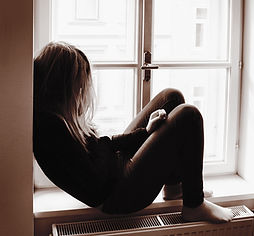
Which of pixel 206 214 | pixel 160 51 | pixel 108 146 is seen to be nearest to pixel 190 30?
pixel 160 51

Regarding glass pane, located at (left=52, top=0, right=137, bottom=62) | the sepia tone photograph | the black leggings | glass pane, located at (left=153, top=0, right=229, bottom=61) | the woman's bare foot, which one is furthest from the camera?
glass pane, located at (left=153, top=0, right=229, bottom=61)

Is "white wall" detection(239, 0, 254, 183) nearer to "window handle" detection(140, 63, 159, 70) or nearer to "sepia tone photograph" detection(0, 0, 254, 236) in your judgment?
"sepia tone photograph" detection(0, 0, 254, 236)

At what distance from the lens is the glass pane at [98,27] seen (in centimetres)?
220

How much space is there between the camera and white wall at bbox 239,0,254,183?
2342 millimetres

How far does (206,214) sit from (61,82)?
77 centimetres

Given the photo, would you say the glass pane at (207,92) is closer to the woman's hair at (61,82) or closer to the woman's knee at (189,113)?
the woman's knee at (189,113)

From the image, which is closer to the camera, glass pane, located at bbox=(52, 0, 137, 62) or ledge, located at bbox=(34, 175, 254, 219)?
ledge, located at bbox=(34, 175, 254, 219)

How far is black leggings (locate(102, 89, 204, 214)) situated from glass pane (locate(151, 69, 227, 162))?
0.37 meters

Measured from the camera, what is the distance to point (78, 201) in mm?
2143

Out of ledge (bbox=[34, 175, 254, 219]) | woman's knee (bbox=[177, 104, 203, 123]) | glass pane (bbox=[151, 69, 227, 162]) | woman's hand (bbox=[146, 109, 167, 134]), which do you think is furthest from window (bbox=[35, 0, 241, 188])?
woman's knee (bbox=[177, 104, 203, 123])

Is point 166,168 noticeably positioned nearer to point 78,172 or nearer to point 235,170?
point 78,172

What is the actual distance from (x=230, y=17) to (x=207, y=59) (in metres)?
0.21

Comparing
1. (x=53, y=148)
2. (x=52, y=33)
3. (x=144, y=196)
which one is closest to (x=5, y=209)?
(x=53, y=148)

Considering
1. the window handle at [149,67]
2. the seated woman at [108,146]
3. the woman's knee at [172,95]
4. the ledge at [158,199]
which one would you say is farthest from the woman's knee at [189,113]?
the ledge at [158,199]
